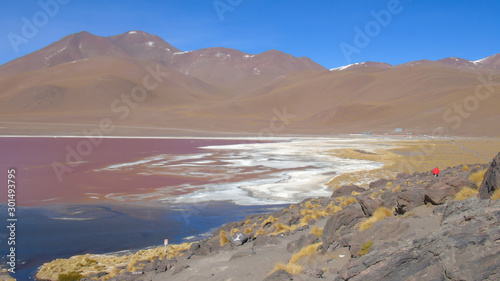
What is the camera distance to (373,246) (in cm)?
532

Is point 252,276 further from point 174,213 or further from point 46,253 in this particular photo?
point 174,213

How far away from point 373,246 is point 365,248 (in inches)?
5.6

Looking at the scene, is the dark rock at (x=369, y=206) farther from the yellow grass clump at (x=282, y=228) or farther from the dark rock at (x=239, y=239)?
the dark rock at (x=239, y=239)

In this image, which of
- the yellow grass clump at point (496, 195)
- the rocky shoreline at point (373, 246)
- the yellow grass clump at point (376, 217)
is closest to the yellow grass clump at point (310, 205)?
the rocky shoreline at point (373, 246)

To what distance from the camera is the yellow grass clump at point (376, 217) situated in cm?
634

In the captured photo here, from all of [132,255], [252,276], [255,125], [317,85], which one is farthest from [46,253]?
[317,85]

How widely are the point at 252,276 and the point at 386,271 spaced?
9.52 ft

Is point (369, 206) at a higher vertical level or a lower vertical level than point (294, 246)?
higher

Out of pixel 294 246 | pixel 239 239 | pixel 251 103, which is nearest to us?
pixel 294 246

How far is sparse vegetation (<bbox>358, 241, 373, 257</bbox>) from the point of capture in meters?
5.37

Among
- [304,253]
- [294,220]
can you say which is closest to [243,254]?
[304,253]

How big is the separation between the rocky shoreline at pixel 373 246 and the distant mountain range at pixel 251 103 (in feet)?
224

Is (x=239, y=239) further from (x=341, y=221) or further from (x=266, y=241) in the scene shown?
(x=341, y=221)

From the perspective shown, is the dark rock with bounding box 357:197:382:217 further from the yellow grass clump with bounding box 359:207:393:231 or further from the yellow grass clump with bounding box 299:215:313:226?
the yellow grass clump with bounding box 299:215:313:226
